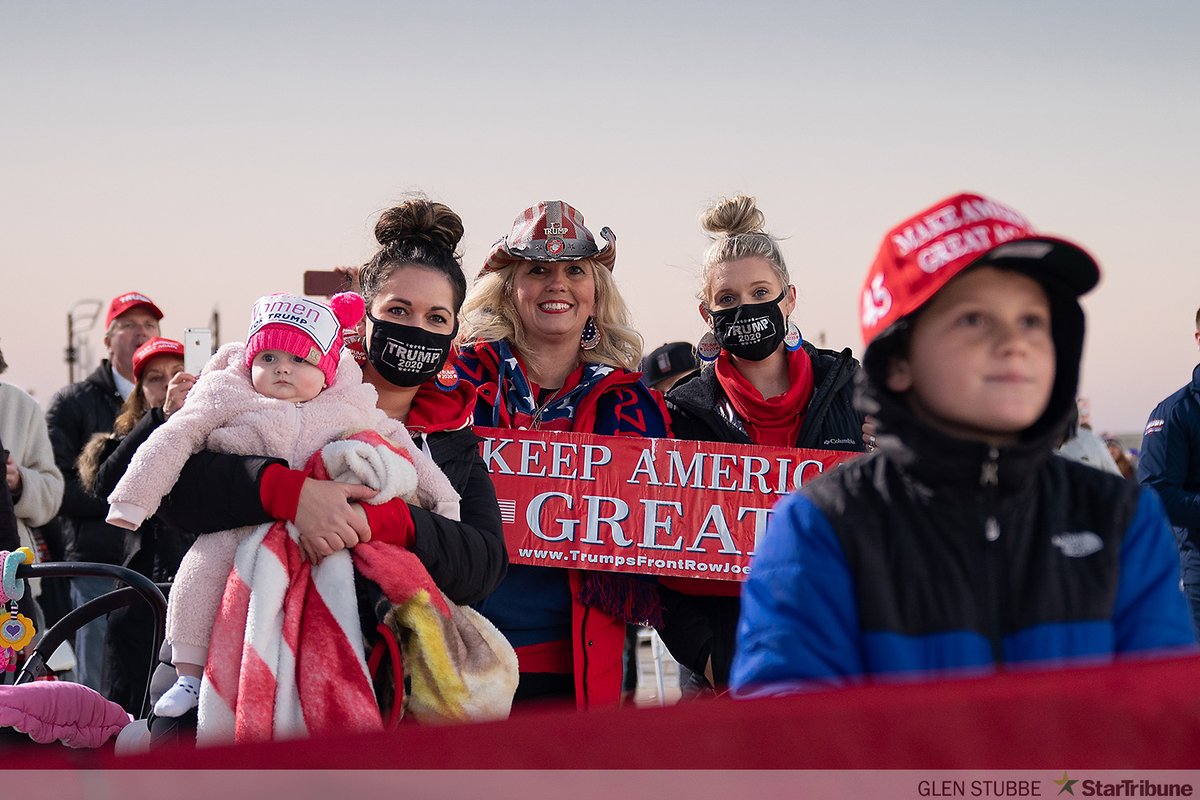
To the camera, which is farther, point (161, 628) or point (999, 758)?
point (161, 628)

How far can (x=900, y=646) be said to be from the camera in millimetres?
1958

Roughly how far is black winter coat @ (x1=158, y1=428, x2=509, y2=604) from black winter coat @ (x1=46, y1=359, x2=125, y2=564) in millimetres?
4151

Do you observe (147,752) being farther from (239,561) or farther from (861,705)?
(239,561)

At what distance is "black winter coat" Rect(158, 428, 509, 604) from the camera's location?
322 centimetres

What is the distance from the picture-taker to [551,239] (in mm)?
4582

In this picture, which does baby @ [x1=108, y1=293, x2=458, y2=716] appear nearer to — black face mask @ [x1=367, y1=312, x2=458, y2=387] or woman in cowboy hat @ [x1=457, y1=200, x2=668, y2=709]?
black face mask @ [x1=367, y1=312, x2=458, y2=387]

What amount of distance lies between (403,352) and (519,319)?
0.78m

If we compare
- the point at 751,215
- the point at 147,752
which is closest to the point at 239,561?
the point at 147,752

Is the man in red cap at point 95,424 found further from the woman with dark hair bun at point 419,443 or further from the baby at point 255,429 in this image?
the baby at point 255,429

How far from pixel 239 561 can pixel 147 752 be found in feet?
5.26

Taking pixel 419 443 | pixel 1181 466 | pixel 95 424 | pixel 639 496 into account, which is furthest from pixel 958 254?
pixel 95 424

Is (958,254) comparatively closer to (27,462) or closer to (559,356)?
(559,356)

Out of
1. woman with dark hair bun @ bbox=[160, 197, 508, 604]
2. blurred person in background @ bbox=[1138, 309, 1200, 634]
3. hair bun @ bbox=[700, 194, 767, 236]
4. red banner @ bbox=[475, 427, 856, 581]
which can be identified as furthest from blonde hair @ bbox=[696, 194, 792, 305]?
blurred person in background @ bbox=[1138, 309, 1200, 634]

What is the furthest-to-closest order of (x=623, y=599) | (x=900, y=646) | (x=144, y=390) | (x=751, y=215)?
(x=144, y=390), (x=751, y=215), (x=623, y=599), (x=900, y=646)
